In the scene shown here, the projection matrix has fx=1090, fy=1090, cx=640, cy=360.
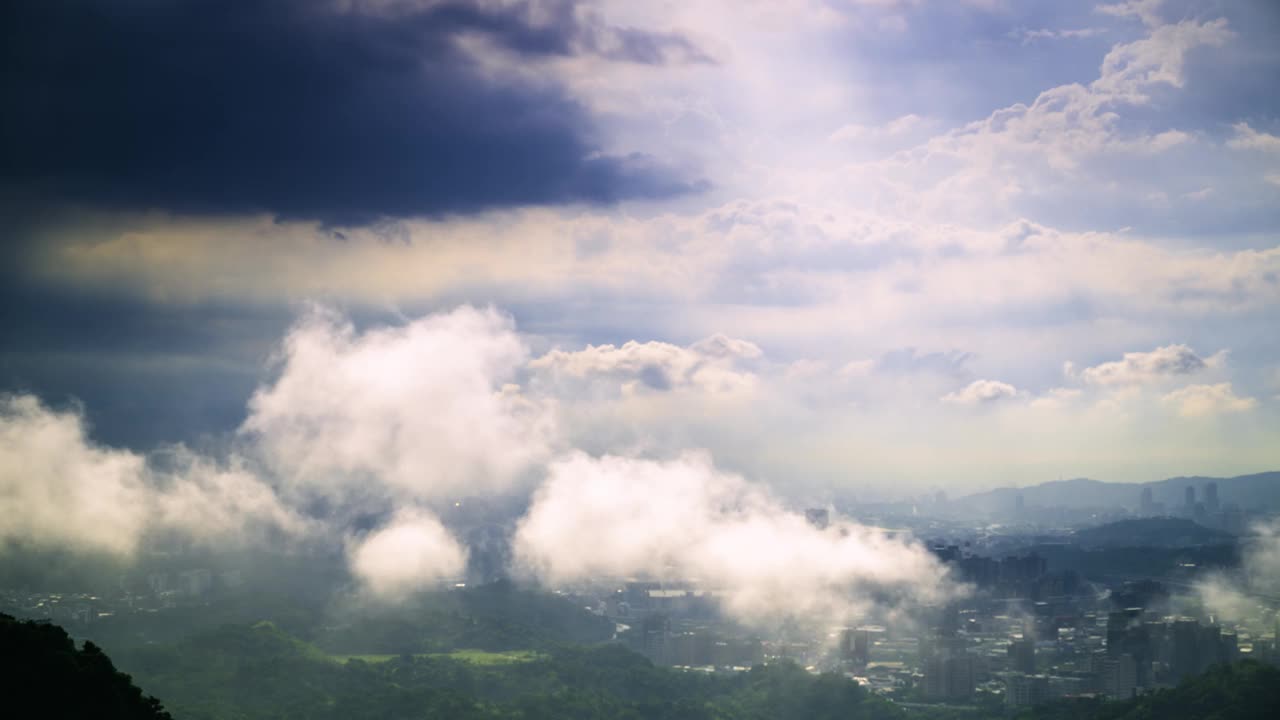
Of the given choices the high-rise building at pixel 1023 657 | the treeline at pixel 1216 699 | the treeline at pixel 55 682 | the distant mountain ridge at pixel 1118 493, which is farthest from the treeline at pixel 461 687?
the distant mountain ridge at pixel 1118 493

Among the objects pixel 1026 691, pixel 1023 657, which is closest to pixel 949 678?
pixel 1026 691

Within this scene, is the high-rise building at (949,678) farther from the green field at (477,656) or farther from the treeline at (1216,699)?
the green field at (477,656)

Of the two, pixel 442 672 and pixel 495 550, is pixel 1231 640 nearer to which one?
pixel 442 672

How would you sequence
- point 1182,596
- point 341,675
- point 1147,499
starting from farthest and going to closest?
1. point 1147,499
2. point 1182,596
3. point 341,675

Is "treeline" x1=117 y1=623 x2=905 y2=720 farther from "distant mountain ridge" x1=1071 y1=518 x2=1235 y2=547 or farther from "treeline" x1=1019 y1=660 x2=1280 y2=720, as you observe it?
"distant mountain ridge" x1=1071 y1=518 x2=1235 y2=547

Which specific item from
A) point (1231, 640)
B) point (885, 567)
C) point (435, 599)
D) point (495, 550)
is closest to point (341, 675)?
point (435, 599)
